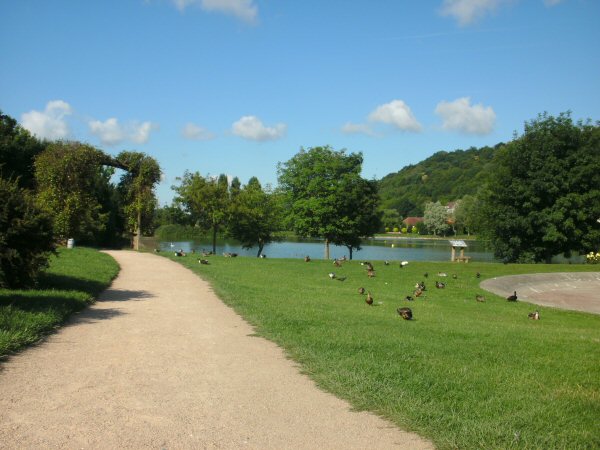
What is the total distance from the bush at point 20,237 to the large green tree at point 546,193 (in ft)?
108

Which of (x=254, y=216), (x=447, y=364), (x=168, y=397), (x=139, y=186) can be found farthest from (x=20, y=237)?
(x=254, y=216)

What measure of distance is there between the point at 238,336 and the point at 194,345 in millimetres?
999

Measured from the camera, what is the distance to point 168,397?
5.70m

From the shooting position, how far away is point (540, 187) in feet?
122

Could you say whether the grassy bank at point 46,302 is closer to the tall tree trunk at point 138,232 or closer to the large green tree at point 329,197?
the tall tree trunk at point 138,232

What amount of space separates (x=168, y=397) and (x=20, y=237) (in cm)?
714

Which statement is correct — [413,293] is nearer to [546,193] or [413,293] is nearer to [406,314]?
[406,314]

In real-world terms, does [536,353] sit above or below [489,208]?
below

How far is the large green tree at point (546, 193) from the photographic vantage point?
120 ft

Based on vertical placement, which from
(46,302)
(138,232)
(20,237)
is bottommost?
(46,302)

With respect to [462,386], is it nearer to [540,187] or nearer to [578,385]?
[578,385]

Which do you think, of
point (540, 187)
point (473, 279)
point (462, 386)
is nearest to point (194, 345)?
point (462, 386)

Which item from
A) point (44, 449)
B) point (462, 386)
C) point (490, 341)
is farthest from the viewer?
point (490, 341)

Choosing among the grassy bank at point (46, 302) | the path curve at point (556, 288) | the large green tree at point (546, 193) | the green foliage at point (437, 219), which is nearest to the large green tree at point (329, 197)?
the large green tree at point (546, 193)
